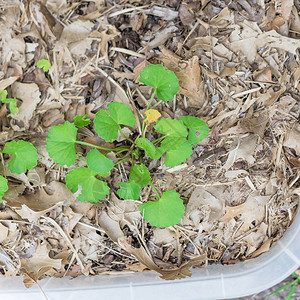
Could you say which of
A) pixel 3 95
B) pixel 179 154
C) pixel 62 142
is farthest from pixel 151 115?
pixel 3 95

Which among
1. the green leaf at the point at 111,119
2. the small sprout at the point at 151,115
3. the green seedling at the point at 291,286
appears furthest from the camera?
the green seedling at the point at 291,286

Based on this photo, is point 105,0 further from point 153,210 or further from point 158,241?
point 158,241

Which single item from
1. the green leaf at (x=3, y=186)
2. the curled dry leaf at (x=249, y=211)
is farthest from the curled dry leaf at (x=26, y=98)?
the curled dry leaf at (x=249, y=211)

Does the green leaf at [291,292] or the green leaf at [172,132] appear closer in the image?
the green leaf at [172,132]

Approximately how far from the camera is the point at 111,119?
3.75 ft

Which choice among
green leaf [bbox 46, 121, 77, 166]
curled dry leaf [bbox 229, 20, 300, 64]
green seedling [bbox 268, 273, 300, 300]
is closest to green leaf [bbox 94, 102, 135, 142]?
green leaf [bbox 46, 121, 77, 166]

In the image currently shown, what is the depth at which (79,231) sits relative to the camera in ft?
4.37

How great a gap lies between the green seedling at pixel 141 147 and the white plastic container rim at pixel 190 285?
33 cm

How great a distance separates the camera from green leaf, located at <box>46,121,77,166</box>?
3.78ft

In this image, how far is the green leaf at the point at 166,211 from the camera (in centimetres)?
117

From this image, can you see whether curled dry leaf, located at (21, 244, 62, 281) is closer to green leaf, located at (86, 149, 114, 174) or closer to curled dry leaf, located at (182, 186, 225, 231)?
green leaf, located at (86, 149, 114, 174)

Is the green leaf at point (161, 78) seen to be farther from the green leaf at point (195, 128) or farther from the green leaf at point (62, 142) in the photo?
the green leaf at point (62, 142)

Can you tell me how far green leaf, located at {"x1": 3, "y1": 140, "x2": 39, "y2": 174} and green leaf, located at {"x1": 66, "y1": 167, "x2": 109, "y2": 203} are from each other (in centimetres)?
16

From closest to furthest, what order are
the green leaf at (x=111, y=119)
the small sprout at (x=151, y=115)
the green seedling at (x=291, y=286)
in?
the green leaf at (x=111, y=119), the small sprout at (x=151, y=115), the green seedling at (x=291, y=286)
